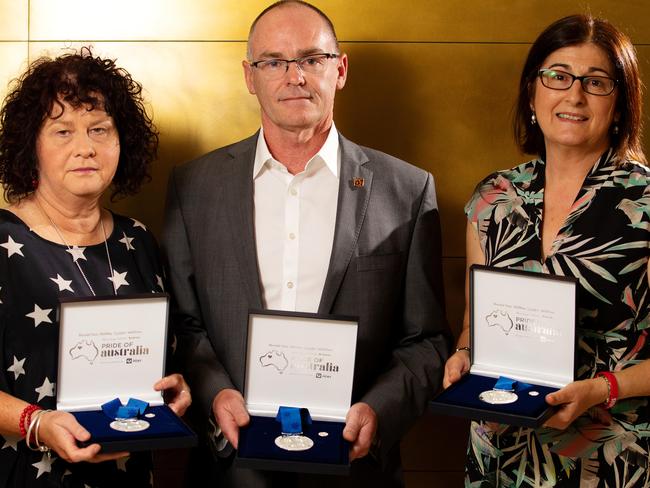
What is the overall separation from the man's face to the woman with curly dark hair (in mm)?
398

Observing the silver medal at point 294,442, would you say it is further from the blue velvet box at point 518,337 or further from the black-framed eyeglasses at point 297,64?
the black-framed eyeglasses at point 297,64

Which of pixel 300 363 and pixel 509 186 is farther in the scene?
pixel 509 186

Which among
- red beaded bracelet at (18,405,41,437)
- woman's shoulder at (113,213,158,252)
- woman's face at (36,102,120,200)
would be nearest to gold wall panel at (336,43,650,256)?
woman's shoulder at (113,213,158,252)

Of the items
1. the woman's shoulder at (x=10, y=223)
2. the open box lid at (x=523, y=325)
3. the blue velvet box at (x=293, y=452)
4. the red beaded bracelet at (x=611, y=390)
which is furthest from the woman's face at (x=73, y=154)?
the red beaded bracelet at (x=611, y=390)

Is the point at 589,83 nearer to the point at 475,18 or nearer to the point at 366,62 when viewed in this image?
the point at 475,18

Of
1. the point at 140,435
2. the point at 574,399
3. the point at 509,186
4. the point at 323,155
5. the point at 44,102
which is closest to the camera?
the point at 140,435

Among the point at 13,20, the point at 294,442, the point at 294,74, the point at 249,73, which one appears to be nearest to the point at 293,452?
the point at 294,442

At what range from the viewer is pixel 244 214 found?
2438mm

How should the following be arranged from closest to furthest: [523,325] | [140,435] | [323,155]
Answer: [140,435], [523,325], [323,155]

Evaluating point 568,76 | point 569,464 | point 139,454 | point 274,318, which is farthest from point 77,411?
point 568,76

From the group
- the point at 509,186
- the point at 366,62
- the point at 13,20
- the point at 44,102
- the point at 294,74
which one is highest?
the point at 13,20

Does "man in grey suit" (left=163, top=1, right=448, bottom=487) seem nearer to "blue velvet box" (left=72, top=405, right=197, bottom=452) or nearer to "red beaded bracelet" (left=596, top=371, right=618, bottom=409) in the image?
"blue velvet box" (left=72, top=405, right=197, bottom=452)

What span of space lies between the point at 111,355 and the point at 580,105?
1393 millimetres

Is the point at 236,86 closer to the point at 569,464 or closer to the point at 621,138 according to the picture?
the point at 621,138
